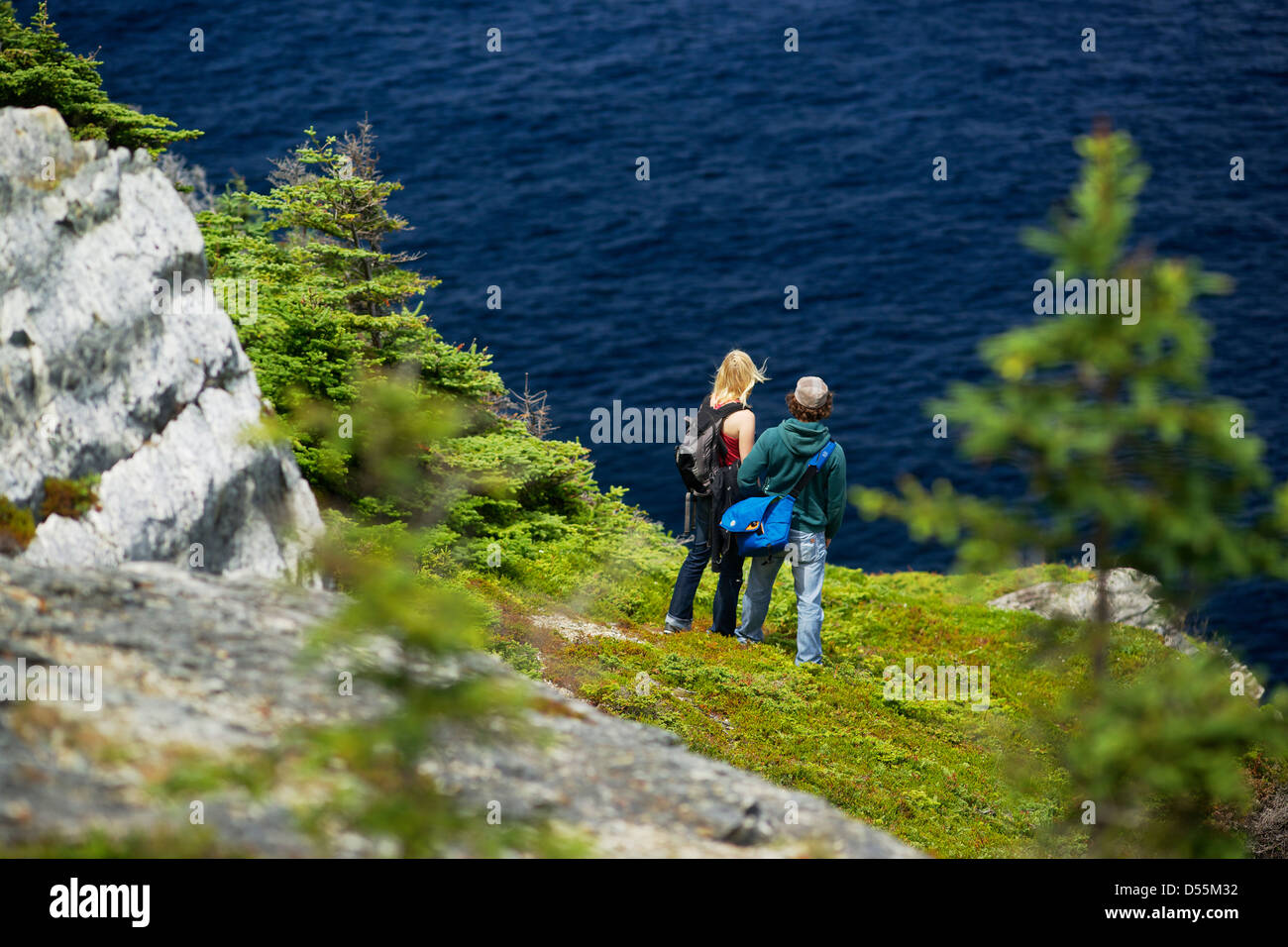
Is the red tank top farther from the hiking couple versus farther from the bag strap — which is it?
the bag strap

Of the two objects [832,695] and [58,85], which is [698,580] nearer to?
[832,695]

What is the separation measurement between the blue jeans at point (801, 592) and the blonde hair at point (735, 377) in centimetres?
184

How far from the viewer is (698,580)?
14.9 meters

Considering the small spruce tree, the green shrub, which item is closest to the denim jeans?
the green shrub

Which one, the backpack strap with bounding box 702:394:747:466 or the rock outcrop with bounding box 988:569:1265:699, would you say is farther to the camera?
the rock outcrop with bounding box 988:569:1265:699

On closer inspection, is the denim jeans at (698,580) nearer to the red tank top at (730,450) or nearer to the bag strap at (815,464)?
the red tank top at (730,450)

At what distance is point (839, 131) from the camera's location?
48094 mm

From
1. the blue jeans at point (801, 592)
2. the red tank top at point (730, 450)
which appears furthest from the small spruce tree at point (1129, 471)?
the blue jeans at point (801, 592)

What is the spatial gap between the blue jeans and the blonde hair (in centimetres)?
184

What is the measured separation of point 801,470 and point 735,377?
1356 millimetres

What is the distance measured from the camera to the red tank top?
1387 centimetres
